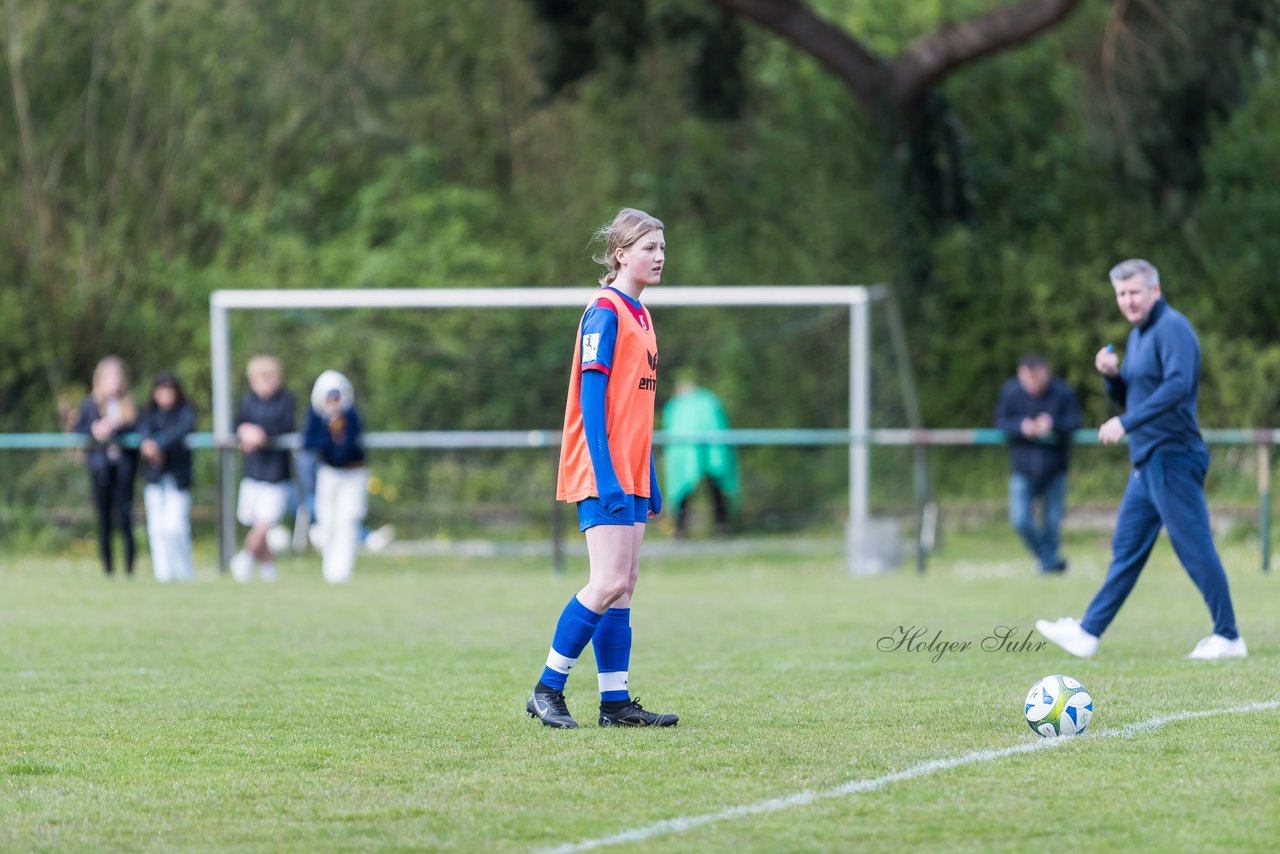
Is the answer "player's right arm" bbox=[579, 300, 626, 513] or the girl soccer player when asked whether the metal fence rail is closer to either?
the girl soccer player

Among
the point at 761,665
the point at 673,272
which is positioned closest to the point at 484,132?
the point at 673,272

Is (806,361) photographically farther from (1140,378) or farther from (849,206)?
(1140,378)

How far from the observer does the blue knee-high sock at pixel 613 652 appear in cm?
695

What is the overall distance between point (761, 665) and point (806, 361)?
37.1 ft

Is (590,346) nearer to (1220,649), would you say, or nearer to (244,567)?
(1220,649)

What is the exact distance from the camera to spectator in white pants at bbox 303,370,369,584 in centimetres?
1537

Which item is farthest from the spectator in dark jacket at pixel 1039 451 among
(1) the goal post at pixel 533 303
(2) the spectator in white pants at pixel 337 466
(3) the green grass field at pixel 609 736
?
(2) the spectator in white pants at pixel 337 466

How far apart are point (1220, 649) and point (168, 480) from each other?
9.81m

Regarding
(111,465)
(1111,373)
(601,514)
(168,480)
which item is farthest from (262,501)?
(601,514)

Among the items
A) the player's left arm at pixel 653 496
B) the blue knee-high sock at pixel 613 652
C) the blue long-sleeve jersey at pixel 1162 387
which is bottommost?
the blue knee-high sock at pixel 613 652

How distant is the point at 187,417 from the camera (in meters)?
16.0

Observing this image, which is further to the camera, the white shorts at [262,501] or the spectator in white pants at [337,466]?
the white shorts at [262,501]

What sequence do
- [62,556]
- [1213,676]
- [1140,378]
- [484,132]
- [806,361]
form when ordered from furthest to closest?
[484,132]
[806,361]
[62,556]
[1140,378]
[1213,676]

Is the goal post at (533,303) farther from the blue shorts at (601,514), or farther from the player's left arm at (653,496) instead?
the blue shorts at (601,514)
